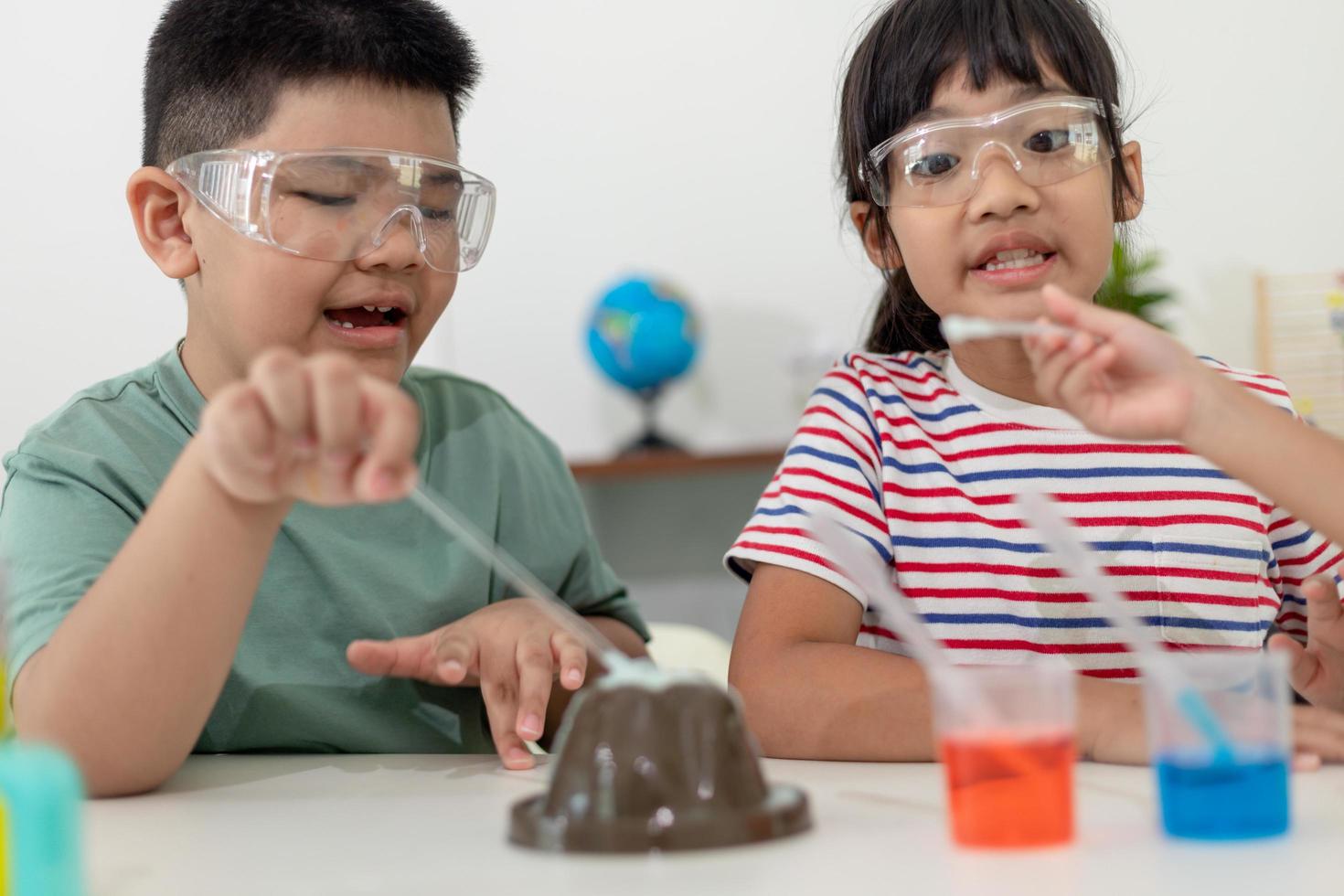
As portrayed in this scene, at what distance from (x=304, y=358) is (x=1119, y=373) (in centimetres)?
60

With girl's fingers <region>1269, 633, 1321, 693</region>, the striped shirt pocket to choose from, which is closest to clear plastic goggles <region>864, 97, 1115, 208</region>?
the striped shirt pocket

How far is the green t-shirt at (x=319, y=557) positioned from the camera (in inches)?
47.6

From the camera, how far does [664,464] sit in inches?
132

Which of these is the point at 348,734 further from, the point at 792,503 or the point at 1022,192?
→ the point at 1022,192

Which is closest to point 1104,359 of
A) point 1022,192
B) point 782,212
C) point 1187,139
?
point 1022,192

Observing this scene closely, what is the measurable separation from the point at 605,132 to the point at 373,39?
7.43 feet

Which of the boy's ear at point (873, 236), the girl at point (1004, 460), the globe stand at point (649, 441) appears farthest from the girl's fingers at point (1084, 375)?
the globe stand at point (649, 441)

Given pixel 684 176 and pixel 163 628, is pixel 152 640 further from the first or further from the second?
pixel 684 176

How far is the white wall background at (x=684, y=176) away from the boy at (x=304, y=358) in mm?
2012

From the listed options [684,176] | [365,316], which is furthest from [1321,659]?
[684,176]

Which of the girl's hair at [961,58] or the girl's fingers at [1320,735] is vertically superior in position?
the girl's hair at [961,58]

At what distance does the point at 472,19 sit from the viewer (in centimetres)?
360

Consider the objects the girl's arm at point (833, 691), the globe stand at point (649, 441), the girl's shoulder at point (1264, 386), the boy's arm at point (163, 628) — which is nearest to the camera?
the boy's arm at point (163, 628)

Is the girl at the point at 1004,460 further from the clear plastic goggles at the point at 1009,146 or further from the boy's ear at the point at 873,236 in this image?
the boy's ear at the point at 873,236
